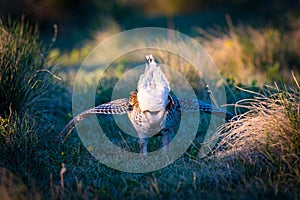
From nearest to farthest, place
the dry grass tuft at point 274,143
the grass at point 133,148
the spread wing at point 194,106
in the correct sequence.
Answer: the grass at point 133,148 → the dry grass tuft at point 274,143 → the spread wing at point 194,106

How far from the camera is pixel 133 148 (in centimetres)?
574

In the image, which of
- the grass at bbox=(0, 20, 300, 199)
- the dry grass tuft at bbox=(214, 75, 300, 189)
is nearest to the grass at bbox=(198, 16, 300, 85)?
the grass at bbox=(0, 20, 300, 199)

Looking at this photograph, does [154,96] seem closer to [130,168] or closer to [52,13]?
[130,168]

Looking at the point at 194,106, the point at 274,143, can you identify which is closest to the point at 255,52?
the point at 194,106

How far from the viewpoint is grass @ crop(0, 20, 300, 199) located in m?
4.42

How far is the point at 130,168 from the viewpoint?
5.18 metres

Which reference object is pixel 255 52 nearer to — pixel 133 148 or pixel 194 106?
pixel 194 106

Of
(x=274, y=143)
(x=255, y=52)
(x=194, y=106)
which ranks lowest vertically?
(x=274, y=143)

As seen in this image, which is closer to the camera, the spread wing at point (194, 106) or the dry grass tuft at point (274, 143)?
the dry grass tuft at point (274, 143)

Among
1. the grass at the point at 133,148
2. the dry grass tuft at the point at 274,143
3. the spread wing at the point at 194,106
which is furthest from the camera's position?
the spread wing at the point at 194,106

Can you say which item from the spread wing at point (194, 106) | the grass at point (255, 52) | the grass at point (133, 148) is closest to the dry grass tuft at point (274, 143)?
the grass at point (133, 148)

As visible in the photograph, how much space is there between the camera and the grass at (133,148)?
4418 millimetres

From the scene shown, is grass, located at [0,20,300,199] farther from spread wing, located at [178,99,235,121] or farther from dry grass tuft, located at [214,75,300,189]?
spread wing, located at [178,99,235,121]

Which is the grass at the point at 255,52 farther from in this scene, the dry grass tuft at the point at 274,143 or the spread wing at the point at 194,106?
the dry grass tuft at the point at 274,143
